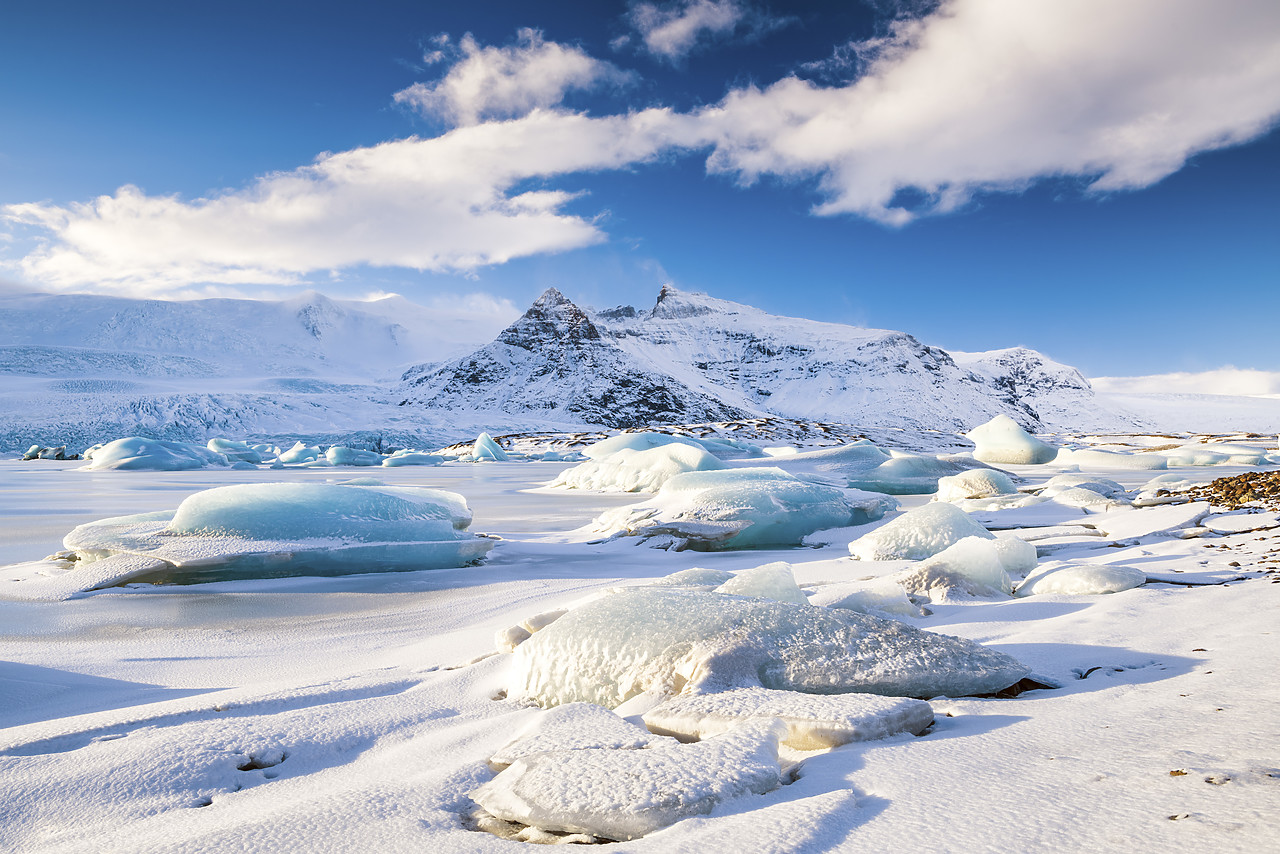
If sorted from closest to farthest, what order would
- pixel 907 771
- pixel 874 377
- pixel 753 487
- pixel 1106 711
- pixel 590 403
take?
pixel 907 771 < pixel 1106 711 < pixel 753 487 < pixel 590 403 < pixel 874 377

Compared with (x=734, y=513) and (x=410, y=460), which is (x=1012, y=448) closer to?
(x=734, y=513)

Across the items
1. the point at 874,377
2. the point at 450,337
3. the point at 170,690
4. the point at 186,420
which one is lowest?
the point at 170,690

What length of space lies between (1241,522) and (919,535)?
1758 millimetres

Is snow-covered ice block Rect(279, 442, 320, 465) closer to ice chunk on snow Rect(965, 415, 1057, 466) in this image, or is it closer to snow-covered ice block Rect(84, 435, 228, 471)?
snow-covered ice block Rect(84, 435, 228, 471)

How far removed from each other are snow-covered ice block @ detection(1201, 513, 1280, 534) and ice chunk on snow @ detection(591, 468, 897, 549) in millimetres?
2272

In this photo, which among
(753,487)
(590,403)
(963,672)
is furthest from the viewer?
(590,403)

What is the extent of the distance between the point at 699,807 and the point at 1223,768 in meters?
0.71

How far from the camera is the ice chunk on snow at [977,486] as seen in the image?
7.09m

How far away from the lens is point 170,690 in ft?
6.22

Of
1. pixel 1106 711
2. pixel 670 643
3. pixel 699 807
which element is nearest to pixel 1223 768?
pixel 1106 711

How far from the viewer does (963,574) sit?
2.68m

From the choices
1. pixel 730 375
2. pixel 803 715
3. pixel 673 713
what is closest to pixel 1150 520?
pixel 803 715

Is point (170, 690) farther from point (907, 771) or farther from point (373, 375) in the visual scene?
point (373, 375)

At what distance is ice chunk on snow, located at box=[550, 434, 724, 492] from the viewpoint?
8.66 metres
